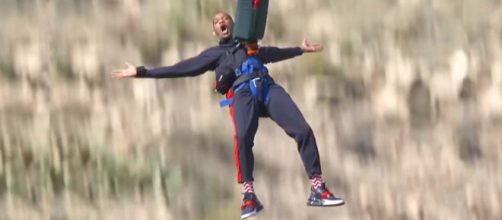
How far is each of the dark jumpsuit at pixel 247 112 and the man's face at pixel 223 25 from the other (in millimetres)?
73

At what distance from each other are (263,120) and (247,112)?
3.22 metres

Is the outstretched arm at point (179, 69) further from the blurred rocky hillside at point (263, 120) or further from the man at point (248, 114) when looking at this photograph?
the blurred rocky hillside at point (263, 120)

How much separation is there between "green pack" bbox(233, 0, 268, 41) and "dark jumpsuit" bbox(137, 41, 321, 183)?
0.31 m

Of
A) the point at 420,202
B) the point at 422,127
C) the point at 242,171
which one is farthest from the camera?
the point at 422,127

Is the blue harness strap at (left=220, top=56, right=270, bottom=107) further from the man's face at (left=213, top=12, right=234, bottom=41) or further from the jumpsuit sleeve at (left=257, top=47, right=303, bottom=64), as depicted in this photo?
the man's face at (left=213, top=12, right=234, bottom=41)

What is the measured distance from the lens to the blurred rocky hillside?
10.2m

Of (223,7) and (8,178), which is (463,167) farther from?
(8,178)

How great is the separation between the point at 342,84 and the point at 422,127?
0.99 m

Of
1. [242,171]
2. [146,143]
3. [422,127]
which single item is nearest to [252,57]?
[242,171]

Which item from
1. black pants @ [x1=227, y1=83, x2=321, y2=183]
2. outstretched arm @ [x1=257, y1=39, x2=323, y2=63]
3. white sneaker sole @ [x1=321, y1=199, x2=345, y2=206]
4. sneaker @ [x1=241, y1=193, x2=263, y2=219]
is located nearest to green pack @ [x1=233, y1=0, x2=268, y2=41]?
outstretched arm @ [x1=257, y1=39, x2=323, y2=63]

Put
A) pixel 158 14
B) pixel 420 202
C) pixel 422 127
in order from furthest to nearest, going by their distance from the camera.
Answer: pixel 158 14
pixel 422 127
pixel 420 202

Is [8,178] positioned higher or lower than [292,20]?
lower

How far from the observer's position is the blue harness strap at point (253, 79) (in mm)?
7676

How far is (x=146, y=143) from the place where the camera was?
413 inches
